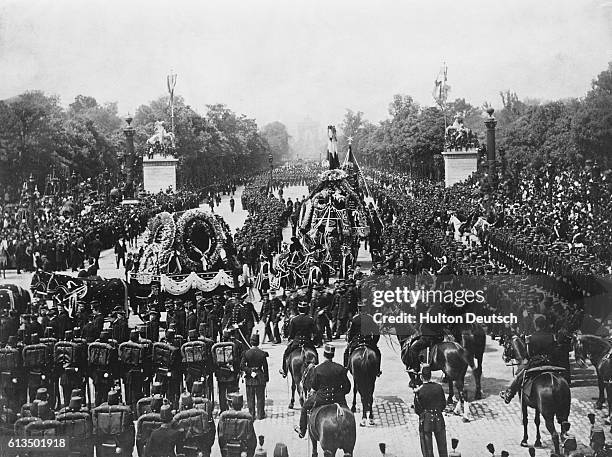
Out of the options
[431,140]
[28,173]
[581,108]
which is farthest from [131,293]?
[431,140]

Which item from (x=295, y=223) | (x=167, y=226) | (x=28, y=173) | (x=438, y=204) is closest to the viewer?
(x=167, y=226)

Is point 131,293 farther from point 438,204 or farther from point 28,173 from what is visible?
point 28,173

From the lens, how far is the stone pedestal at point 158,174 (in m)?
60.7

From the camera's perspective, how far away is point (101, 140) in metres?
66.2

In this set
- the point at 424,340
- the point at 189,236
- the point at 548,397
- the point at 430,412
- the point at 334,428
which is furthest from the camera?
the point at 189,236

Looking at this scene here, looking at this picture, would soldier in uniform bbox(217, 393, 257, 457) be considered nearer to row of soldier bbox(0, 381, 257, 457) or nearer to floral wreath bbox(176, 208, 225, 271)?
row of soldier bbox(0, 381, 257, 457)

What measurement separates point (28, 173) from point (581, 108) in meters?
31.0

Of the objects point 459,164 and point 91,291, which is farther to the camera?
point 459,164

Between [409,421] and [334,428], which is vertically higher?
[334,428]

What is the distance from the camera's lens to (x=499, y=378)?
13680 mm

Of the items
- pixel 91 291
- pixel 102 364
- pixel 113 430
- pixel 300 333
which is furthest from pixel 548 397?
pixel 91 291

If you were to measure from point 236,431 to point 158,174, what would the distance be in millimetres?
53262

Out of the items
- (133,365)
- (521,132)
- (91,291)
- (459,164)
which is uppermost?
(521,132)

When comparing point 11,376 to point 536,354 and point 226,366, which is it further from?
point 536,354
